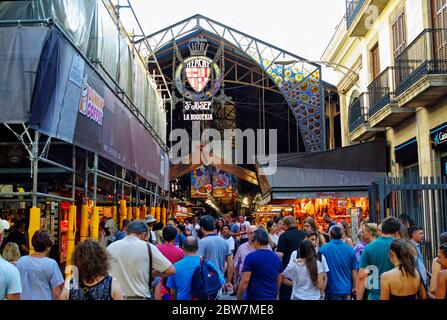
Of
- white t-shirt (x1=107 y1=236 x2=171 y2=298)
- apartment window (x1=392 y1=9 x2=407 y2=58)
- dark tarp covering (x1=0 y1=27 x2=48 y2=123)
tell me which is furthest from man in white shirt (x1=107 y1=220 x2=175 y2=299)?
apartment window (x1=392 y1=9 x2=407 y2=58)

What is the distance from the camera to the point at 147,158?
17.1 meters

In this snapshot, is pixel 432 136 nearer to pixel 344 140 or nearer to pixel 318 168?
pixel 318 168

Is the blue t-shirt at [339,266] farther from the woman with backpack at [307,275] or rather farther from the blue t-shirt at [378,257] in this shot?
the blue t-shirt at [378,257]

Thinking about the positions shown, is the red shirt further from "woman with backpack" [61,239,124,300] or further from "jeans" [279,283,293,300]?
"woman with backpack" [61,239,124,300]

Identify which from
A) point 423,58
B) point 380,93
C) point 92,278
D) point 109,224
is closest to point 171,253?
point 92,278

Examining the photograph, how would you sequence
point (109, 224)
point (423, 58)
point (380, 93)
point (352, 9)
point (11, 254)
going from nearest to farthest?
point (11, 254) → point (109, 224) → point (423, 58) → point (380, 93) → point (352, 9)

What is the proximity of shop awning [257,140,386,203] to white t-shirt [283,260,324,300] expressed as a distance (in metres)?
12.3

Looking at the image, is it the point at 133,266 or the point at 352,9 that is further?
the point at 352,9

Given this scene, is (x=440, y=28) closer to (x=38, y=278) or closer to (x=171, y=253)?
(x=171, y=253)

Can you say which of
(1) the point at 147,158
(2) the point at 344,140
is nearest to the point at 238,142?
(2) the point at 344,140

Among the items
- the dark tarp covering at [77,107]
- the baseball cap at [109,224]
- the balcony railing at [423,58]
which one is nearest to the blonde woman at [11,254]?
the dark tarp covering at [77,107]

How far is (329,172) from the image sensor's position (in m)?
19.9

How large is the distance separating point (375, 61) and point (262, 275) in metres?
16.2
